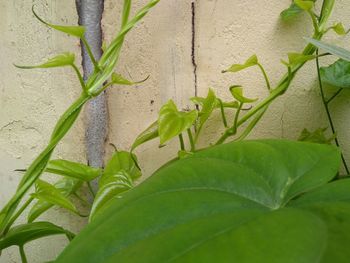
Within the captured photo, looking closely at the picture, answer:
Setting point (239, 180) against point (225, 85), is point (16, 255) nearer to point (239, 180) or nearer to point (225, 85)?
point (225, 85)

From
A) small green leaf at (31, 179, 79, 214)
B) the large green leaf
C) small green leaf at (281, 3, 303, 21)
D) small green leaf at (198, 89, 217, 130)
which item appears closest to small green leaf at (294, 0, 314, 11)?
small green leaf at (281, 3, 303, 21)

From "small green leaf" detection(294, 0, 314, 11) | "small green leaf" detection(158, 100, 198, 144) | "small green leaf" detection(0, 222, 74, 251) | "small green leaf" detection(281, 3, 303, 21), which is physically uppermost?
"small green leaf" detection(294, 0, 314, 11)

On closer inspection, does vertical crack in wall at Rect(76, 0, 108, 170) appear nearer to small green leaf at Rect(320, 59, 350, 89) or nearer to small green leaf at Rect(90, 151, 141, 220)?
small green leaf at Rect(90, 151, 141, 220)

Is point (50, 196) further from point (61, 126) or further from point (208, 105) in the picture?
point (208, 105)

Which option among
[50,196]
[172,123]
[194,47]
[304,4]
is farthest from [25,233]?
[304,4]

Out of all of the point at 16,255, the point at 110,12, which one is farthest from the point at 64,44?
the point at 16,255


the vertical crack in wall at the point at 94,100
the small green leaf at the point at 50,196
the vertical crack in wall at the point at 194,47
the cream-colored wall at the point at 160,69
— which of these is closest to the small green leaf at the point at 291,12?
the cream-colored wall at the point at 160,69
